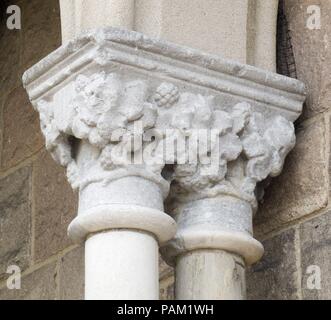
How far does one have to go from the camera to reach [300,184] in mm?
3348

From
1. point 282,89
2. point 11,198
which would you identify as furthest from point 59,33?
point 282,89

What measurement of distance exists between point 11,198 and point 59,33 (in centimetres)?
50

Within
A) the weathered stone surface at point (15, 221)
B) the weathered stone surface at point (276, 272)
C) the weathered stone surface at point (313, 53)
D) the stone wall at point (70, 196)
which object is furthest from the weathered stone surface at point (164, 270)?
the weathered stone surface at point (15, 221)

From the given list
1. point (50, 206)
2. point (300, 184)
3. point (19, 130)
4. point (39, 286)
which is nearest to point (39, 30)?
point (19, 130)

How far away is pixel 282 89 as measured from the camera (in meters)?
3.33

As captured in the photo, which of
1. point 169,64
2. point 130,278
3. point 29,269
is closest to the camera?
point 130,278

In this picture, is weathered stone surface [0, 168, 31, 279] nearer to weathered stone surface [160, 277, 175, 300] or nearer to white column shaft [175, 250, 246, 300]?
weathered stone surface [160, 277, 175, 300]

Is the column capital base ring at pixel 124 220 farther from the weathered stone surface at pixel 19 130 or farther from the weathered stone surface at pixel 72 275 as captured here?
the weathered stone surface at pixel 19 130

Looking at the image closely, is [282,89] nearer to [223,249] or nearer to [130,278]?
[223,249]

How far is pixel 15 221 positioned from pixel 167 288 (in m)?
0.77

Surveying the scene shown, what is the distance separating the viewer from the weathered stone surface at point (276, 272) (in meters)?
3.29

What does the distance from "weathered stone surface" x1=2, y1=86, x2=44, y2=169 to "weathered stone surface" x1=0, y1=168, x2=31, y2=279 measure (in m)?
0.06

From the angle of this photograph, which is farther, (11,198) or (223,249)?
(11,198)

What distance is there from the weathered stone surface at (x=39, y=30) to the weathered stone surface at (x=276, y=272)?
1119 millimetres
